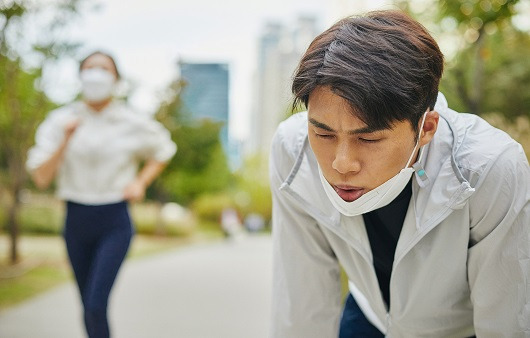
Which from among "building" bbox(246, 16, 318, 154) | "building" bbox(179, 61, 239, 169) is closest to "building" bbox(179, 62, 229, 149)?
"building" bbox(179, 61, 239, 169)

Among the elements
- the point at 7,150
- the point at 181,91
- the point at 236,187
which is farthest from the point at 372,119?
the point at 236,187

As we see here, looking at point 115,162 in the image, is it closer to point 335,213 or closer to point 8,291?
point 335,213

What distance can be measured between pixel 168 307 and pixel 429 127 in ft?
18.2

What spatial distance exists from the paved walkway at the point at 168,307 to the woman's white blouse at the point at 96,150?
6.52 feet

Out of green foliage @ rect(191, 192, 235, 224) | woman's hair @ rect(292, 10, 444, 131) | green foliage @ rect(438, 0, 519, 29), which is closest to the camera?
woman's hair @ rect(292, 10, 444, 131)

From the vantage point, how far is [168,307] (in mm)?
6785

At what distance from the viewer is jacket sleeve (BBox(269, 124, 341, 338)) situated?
1.93 meters

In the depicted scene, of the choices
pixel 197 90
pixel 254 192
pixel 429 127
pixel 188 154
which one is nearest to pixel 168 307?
pixel 429 127

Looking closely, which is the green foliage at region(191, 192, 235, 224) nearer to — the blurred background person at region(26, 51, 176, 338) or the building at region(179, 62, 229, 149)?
the building at region(179, 62, 229, 149)

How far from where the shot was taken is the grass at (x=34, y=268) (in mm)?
7680

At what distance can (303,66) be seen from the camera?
5.10ft

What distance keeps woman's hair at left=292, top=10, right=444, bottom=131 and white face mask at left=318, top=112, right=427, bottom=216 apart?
5.7 inches

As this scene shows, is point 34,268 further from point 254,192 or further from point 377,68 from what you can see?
point 254,192

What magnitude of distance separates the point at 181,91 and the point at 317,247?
46.7 feet
